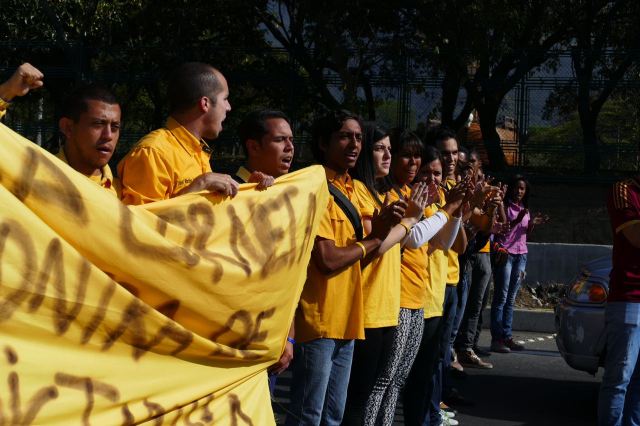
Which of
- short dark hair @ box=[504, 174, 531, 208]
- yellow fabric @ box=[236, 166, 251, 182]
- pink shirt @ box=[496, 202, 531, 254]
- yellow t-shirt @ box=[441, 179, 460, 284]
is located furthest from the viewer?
short dark hair @ box=[504, 174, 531, 208]

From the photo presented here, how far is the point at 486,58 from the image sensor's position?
1683cm

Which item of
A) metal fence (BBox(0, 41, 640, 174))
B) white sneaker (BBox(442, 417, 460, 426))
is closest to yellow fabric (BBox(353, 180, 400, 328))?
white sneaker (BBox(442, 417, 460, 426))

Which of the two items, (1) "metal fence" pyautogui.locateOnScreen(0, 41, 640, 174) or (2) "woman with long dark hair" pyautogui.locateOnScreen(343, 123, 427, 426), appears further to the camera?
(1) "metal fence" pyautogui.locateOnScreen(0, 41, 640, 174)

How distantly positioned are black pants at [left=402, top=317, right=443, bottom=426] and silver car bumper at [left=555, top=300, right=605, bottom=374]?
5.96 ft

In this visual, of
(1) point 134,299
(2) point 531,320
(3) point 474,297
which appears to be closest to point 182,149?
(1) point 134,299

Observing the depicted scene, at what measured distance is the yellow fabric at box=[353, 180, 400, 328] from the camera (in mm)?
5324

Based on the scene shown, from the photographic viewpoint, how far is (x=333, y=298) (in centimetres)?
507

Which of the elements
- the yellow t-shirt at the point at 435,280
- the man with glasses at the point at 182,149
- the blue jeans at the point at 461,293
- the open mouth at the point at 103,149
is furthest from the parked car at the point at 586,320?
the open mouth at the point at 103,149

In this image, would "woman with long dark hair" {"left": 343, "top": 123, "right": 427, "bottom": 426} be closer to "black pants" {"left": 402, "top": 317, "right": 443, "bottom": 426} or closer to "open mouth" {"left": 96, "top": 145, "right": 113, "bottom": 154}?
"black pants" {"left": 402, "top": 317, "right": 443, "bottom": 426}

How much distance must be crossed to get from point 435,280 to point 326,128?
1487 millimetres

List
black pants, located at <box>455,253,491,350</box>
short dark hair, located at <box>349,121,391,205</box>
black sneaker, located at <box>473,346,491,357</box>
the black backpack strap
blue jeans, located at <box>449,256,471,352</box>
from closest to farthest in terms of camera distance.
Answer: the black backpack strap < short dark hair, located at <box>349,121,391,205</box> < blue jeans, located at <box>449,256,471,352</box> < black pants, located at <box>455,253,491,350</box> < black sneaker, located at <box>473,346,491,357</box>

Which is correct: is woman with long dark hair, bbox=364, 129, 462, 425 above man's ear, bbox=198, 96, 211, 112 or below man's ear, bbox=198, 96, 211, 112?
below

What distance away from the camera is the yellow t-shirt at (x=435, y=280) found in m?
6.29

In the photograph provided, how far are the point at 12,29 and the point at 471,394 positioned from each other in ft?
42.4
